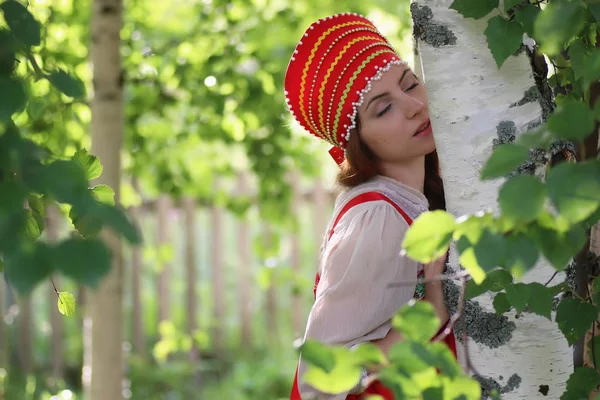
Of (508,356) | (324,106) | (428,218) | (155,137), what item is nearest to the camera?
(428,218)

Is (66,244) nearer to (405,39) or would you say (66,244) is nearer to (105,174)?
(105,174)

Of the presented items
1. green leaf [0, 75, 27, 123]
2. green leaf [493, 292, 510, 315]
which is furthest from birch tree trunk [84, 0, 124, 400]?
green leaf [0, 75, 27, 123]

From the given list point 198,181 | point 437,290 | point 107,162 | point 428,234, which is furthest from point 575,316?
point 198,181

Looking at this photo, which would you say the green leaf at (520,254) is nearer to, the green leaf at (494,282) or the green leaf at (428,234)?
the green leaf at (428,234)

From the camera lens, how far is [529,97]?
1321 mm

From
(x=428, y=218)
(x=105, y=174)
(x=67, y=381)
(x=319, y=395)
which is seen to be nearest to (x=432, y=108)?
(x=428, y=218)

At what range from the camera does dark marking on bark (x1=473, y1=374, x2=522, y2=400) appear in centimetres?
132

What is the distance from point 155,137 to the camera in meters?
3.72

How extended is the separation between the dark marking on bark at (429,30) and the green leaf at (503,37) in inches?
6.7

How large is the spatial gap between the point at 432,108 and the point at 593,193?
2.06 ft

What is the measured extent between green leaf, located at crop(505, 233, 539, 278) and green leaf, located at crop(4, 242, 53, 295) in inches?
18.9

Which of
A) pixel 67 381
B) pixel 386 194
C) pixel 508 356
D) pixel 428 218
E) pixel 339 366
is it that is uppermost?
pixel 428 218

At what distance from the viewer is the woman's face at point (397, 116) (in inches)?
67.5

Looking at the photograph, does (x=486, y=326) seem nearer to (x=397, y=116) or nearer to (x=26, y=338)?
(x=397, y=116)
